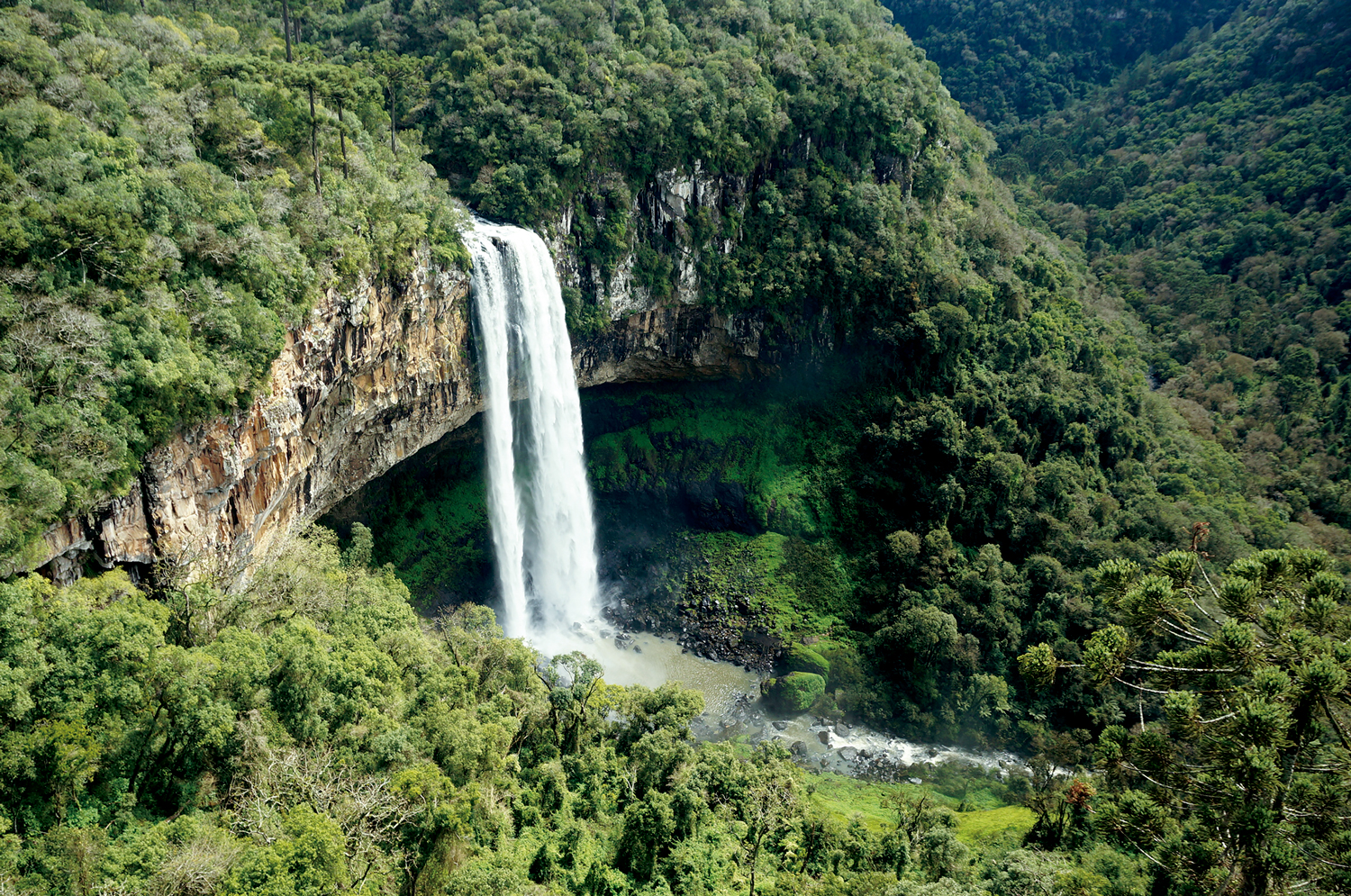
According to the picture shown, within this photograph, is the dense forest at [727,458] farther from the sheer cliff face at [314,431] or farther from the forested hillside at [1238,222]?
the sheer cliff face at [314,431]

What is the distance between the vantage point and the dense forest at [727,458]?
11742 mm

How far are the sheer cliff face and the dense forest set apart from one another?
0.87 m

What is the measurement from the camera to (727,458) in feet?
121

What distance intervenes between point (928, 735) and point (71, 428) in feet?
86.3

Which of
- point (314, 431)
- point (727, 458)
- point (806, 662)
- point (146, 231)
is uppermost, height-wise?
point (146, 231)

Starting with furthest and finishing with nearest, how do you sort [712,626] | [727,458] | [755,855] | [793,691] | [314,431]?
[727,458]
[712,626]
[793,691]
[314,431]
[755,855]

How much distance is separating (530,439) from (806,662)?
43.8 feet

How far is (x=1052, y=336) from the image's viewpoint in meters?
38.2

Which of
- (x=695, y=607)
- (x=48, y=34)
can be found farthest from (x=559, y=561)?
(x=48, y=34)

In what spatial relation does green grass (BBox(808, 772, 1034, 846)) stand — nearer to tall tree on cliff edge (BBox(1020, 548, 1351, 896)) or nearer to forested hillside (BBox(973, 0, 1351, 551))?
tall tree on cliff edge (BBox(1020, 548, 1351, 896))

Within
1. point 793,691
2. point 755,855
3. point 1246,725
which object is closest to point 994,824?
point 793,691

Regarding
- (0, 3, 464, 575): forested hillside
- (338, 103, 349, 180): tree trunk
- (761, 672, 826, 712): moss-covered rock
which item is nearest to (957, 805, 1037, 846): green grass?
(761, 672, 826, 712): moss-covered rock

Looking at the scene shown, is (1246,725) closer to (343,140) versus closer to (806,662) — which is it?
(806,662)

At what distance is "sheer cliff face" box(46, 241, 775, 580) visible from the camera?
15.8 metres
